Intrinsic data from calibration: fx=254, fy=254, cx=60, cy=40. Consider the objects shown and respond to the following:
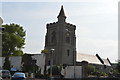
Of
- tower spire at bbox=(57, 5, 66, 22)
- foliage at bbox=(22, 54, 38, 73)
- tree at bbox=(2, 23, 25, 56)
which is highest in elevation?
tower spire at bbox=(57, 5, 66, 22)

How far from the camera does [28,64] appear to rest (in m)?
57.8

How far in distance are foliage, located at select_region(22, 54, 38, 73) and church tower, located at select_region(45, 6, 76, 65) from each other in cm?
3293

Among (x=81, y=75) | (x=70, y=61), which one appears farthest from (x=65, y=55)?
(x=81, y=75)

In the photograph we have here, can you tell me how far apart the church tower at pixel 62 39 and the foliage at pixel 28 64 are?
32.9 metres

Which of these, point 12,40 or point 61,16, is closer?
point 12,40

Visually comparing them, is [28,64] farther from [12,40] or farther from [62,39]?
[62,39]

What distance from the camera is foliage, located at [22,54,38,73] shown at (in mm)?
56759

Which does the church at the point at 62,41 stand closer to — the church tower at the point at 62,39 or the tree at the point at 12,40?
the church tower at the point at 62,39

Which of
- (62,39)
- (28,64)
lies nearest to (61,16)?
(62,39)

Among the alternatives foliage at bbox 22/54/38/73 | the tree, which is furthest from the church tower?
foliage at bbox 22/54/38/73

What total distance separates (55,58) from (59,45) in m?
5.65

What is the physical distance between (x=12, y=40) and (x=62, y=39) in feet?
105

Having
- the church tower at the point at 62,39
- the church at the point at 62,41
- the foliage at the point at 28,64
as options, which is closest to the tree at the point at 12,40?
the foliage at the point at 28,64

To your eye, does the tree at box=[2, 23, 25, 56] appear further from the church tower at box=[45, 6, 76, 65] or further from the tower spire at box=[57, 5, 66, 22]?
the tower spire at box=[57, 5, 66, 22]
